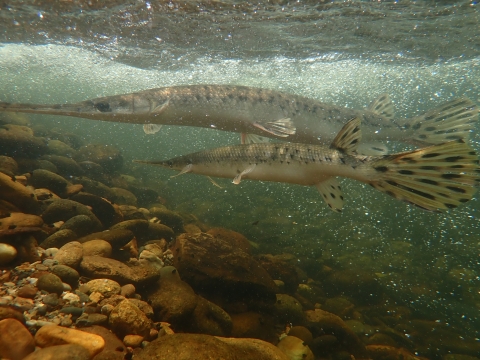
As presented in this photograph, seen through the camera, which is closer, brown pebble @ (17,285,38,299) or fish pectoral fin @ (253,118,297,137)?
brown pebble @ (17,285,38,299)

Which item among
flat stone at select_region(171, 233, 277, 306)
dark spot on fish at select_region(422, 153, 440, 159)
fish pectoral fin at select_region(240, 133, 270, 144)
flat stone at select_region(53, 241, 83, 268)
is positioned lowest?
flat stone at select_region(171, 233, 277, 306)

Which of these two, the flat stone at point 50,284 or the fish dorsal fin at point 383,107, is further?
the fish dorsal fin at point 383,107

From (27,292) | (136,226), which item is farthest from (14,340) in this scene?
(136,226)

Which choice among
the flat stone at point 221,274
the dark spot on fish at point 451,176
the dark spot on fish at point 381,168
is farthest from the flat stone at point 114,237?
the dark spot on fish at point 451,176

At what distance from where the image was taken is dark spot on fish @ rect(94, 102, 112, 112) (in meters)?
4.91

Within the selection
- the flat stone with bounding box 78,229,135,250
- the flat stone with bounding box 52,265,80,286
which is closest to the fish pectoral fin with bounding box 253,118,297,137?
the flat stone with bounding box 78,229,135,250

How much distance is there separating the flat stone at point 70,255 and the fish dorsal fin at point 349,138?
3833mm

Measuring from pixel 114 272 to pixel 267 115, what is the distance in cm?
419

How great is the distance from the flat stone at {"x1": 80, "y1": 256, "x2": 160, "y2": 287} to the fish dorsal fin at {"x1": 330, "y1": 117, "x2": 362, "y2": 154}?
3.23 meters

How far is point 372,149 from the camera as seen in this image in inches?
231

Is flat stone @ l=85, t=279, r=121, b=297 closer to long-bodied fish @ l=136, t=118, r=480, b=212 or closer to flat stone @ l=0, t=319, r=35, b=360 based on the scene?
flat stone @ l=0, t=319, r=35, b=360

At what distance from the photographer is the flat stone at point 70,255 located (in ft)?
11.3

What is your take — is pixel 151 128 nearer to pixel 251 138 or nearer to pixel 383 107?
pixel 251 138

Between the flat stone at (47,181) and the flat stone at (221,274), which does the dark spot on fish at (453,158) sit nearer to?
the flat stone at (221,274)
